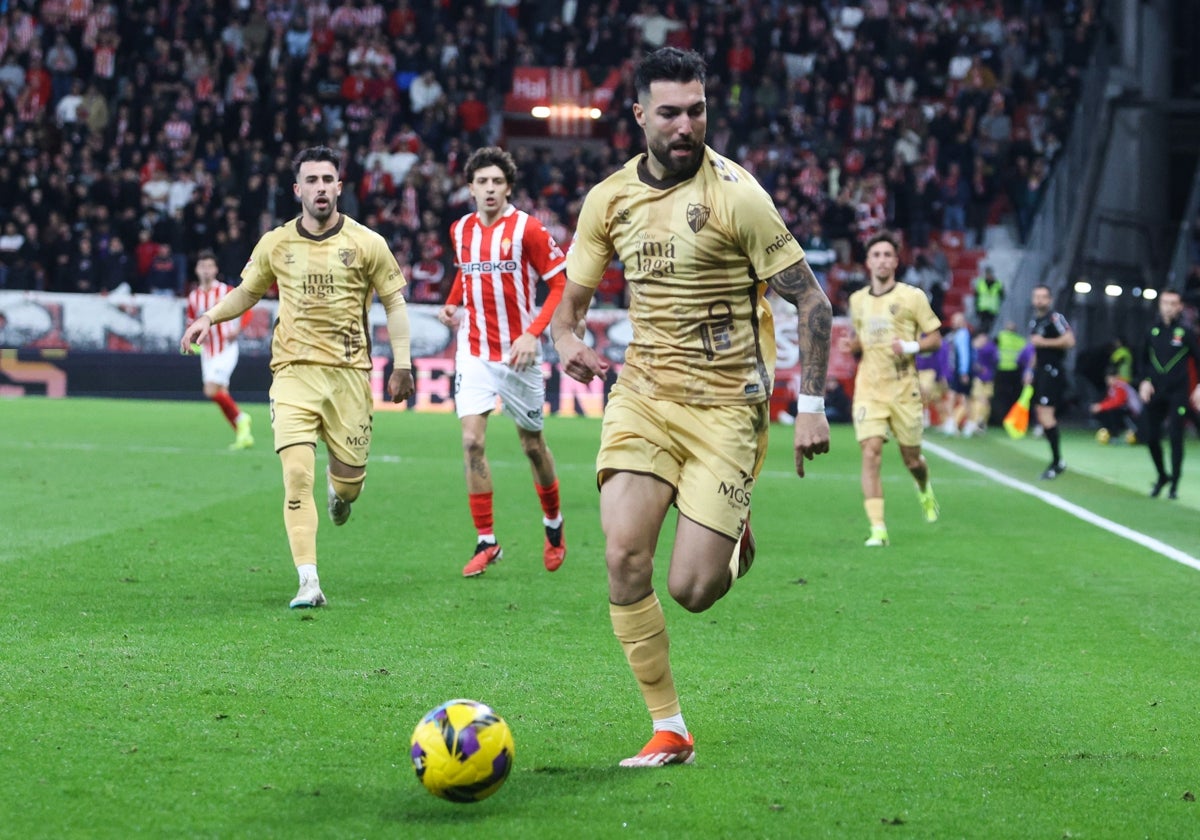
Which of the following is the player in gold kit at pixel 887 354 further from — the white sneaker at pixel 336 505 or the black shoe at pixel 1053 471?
the black shoe at pixel 1053 471

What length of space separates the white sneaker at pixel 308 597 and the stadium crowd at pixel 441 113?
69.4 ft

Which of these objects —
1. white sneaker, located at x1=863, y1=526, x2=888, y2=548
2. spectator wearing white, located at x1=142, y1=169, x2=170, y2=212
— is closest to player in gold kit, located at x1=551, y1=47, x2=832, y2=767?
white sneaker, located at x1=863, y1=526, x2=888, y2=548

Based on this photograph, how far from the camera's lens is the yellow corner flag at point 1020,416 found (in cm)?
2667

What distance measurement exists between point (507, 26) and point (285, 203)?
26.7 ft

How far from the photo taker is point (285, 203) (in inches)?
1193

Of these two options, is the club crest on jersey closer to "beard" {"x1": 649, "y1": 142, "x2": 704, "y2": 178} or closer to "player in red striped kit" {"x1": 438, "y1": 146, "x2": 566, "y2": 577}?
"beard" {"x1": 649, "y1": 142, "x2": 704, "y2": 178}

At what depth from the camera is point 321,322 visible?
927 cm

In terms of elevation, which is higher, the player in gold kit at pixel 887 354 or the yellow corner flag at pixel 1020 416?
the player in gold kit at pixel 887 354

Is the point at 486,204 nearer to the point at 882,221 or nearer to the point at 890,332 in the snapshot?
the point at 890,332

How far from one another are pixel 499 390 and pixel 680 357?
5035mm

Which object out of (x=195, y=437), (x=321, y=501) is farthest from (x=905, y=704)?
(x=195, y=437)

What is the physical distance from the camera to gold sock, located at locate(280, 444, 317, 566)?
28.8 ft

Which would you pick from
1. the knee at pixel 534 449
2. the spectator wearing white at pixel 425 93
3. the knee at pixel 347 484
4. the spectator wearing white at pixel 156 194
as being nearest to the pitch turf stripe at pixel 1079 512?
the knee at pixel 534 449

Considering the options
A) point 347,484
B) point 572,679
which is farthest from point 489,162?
point 572,679
